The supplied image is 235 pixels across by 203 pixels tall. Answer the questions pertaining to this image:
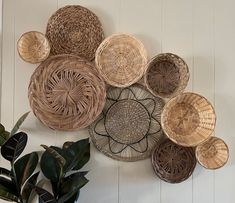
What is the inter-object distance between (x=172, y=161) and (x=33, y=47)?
3.03ft

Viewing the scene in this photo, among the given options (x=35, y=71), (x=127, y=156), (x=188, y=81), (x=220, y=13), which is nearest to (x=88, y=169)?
(x=127, y=156)

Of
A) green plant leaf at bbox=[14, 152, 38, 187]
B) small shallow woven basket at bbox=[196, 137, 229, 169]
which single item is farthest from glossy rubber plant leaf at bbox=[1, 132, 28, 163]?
small shallow woven basket at bbox=[196, 137, 229, 169]

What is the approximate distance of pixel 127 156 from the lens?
1.60m

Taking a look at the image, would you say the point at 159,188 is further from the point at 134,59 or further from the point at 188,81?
the point at 134,59

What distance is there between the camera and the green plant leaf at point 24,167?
1.33 metres

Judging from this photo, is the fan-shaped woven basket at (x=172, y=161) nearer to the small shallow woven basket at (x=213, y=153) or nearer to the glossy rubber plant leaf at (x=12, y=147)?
→ the small shallow woven basket at (x=213, y=153)

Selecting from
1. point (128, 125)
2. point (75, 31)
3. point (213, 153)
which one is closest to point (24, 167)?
point (128, 125)

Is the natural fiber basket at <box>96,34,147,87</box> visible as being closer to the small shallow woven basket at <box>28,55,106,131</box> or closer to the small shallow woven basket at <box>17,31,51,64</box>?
the small shallow woven basket at <box>28,55,106,131</box>

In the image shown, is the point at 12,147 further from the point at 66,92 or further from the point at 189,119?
the point at 189,119

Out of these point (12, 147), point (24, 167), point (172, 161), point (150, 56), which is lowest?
point (172, 161)

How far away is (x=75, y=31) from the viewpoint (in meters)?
1.57

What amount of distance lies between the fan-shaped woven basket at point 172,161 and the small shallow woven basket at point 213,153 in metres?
0.04

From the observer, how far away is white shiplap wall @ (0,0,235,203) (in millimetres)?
1547

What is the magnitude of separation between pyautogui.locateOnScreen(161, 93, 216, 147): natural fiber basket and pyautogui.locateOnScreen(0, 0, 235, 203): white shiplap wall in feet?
0.43
